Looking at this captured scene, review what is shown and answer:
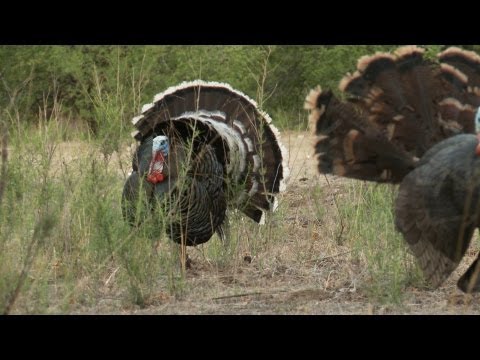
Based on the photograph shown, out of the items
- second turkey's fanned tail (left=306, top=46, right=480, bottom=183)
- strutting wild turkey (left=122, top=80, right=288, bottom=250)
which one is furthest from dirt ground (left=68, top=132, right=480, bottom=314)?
strutting wild turkey (left=122, top=80, right=288, bottom=250)

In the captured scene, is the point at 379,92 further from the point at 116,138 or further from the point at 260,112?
the point at 116,138

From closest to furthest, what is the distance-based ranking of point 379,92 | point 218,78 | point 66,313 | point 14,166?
point 66,313
point 379,92
point 14,166
point 218,78

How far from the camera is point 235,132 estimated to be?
691 cm

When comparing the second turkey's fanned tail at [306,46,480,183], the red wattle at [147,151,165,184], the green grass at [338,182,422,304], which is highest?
the second turkey's fanned tail at [306,46,480,183]

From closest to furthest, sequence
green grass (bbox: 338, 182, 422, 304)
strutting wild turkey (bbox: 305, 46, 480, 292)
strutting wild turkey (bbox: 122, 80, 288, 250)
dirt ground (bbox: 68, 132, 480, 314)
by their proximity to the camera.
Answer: dirt ground (bbox: 68, 132, 480, 314) → green grass (bbox: 338, 182, 422, 304) → strutting wild turkey (bbox: 305, 46, 480, 292) → strutting wild turkey (bbox: 122, 80, 288, 250)

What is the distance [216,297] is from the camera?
17.9 feet

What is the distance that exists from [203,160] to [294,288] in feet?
3.83

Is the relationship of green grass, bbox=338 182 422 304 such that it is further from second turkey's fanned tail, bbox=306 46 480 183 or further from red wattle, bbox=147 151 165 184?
red wattle, bbox=147 151 165 184

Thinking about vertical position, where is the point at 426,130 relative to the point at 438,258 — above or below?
above

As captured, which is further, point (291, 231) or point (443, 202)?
point (291, 231)

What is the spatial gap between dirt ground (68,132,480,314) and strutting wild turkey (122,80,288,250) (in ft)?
1.07

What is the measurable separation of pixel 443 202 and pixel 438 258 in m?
0.33

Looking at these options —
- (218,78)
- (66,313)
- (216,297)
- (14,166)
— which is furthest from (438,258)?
(218,78)

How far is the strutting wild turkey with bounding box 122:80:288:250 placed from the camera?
6109mm
